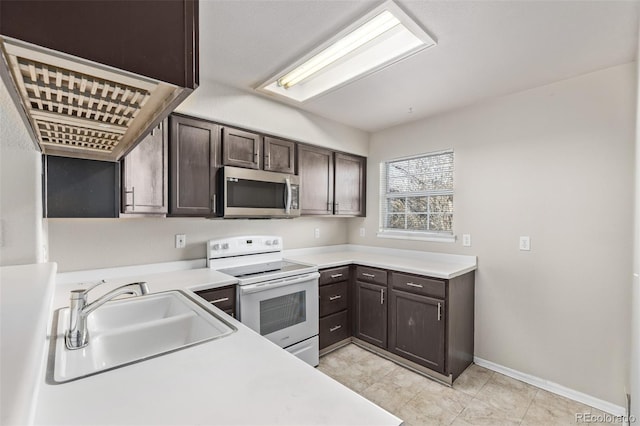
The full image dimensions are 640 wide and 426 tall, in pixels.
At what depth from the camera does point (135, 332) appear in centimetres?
132

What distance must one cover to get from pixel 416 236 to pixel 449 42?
6.41ft

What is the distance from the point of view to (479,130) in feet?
9.23

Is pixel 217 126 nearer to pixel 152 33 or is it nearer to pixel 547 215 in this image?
pixel 152 33

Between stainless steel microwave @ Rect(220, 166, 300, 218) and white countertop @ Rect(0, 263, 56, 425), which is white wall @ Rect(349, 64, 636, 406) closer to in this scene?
stainless steel microwave @ Rect(220, 166, 300, 218)

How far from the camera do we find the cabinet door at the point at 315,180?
3131 millimetres

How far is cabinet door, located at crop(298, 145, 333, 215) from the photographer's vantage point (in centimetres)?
313

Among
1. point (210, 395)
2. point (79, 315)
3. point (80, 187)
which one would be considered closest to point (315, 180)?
point (80, 187)

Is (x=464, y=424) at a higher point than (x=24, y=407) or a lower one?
lower

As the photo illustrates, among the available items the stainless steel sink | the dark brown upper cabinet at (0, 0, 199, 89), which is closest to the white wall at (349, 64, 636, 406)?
the stainless steel sink

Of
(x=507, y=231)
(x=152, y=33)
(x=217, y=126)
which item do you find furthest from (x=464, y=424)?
(x=217, y=126)

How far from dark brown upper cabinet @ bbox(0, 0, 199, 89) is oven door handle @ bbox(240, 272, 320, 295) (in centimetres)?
185

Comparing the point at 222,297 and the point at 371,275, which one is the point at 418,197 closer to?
the point at 371,275

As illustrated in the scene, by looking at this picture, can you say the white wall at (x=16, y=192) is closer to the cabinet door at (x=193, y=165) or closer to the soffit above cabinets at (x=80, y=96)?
the soffit above cabinets at (x=80, y=96)

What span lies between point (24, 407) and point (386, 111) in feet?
10.1
